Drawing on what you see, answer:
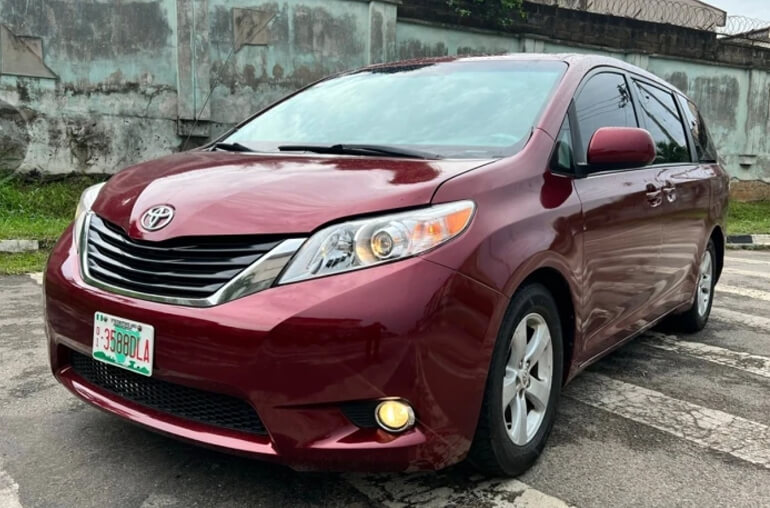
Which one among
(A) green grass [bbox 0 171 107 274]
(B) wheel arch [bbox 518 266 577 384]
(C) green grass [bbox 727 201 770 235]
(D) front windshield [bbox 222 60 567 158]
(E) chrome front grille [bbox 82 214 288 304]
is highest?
(D) front windshield [bbox 222 60 567 158]

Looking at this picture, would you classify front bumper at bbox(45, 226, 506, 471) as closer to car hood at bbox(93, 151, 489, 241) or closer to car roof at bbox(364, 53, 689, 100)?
car hood at bbox(93, 151, 489, 241)

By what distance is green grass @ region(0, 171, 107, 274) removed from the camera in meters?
7.54

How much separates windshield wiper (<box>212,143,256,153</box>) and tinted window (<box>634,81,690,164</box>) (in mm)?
2174

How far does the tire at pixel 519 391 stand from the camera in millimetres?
2234

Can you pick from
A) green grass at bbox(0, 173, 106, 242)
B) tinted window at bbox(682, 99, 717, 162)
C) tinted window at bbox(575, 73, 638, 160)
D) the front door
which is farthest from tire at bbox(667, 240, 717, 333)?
green grass at bbox(0, 173, 106, 242)

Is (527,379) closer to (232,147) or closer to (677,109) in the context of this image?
(232,147)

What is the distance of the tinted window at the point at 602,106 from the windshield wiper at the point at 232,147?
1.49m

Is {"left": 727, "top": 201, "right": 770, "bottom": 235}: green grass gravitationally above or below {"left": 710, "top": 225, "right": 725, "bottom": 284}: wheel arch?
below

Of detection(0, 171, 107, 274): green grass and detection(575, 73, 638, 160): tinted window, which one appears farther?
detection(0, 171, 107, 274): green grass

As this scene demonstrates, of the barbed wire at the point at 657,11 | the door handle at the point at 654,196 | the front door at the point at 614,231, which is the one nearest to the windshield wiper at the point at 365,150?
the front door at the point at 614,231

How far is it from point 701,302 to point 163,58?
7.21 m

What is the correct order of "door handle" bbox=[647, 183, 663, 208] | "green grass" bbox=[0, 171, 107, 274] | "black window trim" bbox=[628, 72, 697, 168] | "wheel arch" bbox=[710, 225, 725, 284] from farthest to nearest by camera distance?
"green grass" bbox=[0, 171, 107, 274] < "wheel arch" bbox=[710, 225, 725, 284] < "black window trim" bbox=[628, 72, 697, 168] < "door handle" bbox=[647, 183, 663, 208]

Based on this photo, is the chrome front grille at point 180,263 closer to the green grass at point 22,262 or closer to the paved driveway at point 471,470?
the paved driveway at point 471,470

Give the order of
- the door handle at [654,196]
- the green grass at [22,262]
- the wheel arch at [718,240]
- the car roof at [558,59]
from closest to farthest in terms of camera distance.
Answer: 1. the car roof at [558,59]
2. the door handle at [654,196]
3. the wheel arch at [718,240]
4. the green grass at [22,262]
